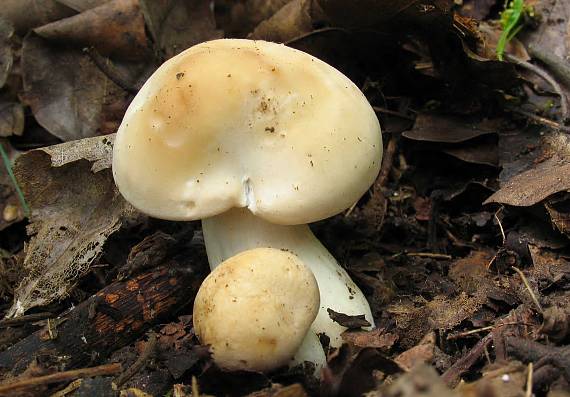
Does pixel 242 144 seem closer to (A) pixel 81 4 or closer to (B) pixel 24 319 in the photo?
(B) pixel 24 319

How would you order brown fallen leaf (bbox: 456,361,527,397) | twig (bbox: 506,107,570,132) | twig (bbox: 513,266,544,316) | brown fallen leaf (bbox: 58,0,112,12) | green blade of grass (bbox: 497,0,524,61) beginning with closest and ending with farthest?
brown fallen leaf (bbox: 456,361,527,397) < twig (bbox: 513,266,544,316) < twig (bbox: 506,107,570,132) < green blade of grass (bbox: 497,0,524,61) < brown fallen leaf (bbox: 58,0,112,12)

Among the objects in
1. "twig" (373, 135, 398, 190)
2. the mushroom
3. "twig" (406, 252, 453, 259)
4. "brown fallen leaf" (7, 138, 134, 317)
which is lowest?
"twig" (406, 252, 453, 259)

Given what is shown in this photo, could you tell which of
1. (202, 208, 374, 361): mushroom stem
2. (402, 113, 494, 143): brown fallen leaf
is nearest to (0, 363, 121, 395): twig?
(202, 208, 374, 361): mushroom stem

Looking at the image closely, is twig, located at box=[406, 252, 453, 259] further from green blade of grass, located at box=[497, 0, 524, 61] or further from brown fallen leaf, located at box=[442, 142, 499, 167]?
green blade of grass, located at box=[497, 0, 524, 61]

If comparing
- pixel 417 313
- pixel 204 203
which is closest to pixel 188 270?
pixel 204 203

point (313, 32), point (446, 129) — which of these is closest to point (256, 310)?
point (446, 129)

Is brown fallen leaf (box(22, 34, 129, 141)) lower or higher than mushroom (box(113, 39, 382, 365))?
lower

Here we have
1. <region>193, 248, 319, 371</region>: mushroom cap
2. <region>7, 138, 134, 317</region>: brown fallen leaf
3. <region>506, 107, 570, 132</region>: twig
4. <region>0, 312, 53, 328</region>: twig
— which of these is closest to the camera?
<region>193, 248, 319, 371</region>: mushroom cap
